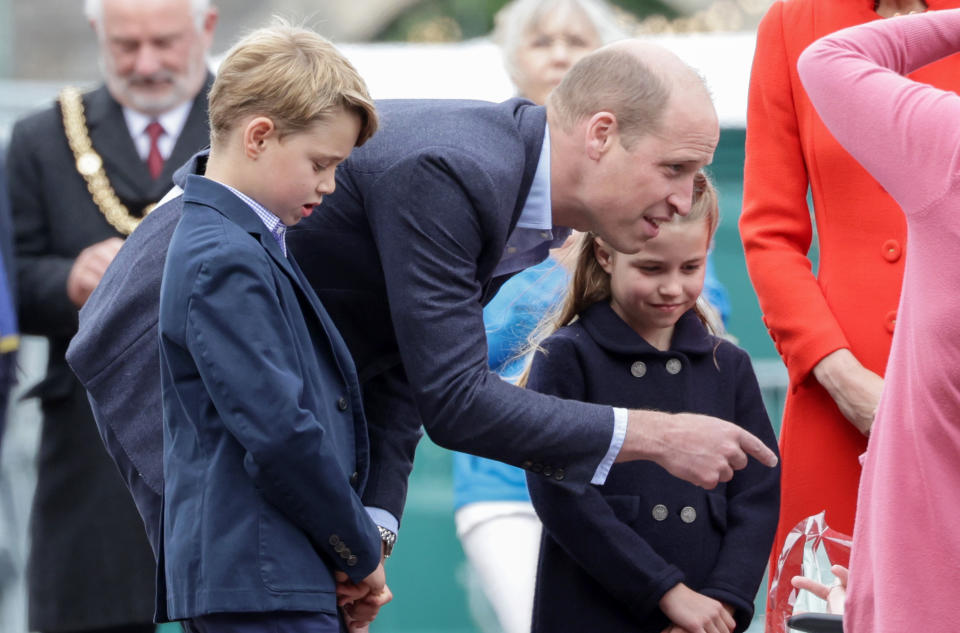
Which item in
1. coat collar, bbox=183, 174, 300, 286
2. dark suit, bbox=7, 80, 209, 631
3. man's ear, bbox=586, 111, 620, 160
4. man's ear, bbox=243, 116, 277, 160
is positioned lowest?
dark suit, bbox=7, 80, 209, 631

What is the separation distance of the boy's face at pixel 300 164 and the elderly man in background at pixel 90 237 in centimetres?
158

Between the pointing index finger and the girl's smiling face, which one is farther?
the girl's smiling face

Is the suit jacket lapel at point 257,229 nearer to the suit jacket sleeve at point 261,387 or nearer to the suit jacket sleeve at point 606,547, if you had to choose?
the suit jacket sleeve at point 261,387

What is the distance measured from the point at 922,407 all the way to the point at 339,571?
96 centimetres

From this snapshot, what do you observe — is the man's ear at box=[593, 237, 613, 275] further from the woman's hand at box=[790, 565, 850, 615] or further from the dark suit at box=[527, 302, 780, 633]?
the woman's hand at box=[790, 565, 850, 615]

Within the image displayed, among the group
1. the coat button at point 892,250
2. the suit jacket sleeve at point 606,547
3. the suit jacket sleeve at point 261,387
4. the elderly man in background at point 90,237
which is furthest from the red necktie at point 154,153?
the coat button at point 892,250

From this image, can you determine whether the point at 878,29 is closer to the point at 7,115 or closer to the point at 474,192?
the point at 474,192

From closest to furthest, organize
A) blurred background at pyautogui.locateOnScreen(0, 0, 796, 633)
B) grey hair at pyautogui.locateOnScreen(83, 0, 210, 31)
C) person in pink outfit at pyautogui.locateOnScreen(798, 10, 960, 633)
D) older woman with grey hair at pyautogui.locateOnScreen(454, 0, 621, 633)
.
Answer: person in pink outfit at pyautogui.locateOnScreen(798, 10, 960, 633)
older woman with grey hair at pyautogui.locateOnScreen(454, 0, 621, 633)
grey hair at pyautogui.locateOnScreen(83, 0, 210, 31)
blurred background at pyautogui.locateOnScreen(0, 0, 796, 633)

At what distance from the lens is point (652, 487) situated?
3236 mm

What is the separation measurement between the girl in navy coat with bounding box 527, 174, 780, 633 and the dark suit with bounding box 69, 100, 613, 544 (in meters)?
0.43

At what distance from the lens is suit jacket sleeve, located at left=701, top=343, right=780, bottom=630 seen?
3.19 m

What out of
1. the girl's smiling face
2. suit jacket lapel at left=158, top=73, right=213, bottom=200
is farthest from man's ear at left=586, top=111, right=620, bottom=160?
suit jacket lapel at left=158, top=73, right=213, bottom=200

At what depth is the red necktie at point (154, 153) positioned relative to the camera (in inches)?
167

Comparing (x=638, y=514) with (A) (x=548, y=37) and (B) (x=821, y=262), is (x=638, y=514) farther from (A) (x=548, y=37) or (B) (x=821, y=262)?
(A) (x=548, y=37)
